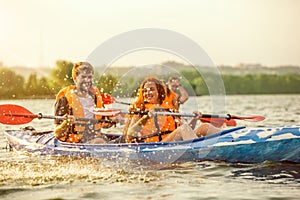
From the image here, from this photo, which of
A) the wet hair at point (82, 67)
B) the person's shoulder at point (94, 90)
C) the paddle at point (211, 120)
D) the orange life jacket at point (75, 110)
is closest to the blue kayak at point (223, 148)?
the orange life jacket at point (75, 110)

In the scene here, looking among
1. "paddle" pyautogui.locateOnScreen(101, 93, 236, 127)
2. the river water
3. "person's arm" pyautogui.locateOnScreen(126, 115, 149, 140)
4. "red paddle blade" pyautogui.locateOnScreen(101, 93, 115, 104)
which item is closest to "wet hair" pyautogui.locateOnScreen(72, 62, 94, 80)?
"person's arm" pyautogui.locateOnScreen(126, 115, 149, 140)

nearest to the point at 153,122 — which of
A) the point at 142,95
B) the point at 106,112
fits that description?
the point at 142,95

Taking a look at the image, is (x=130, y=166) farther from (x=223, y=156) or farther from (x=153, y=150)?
(x=223, y=156)

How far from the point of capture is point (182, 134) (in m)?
7.76

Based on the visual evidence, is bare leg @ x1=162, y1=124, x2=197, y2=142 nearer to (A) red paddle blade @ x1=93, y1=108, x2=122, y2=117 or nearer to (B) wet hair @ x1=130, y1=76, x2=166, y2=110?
(B) wet hair @ x1=130, y1=76, x2=166, y2=110

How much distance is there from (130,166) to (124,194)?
62.4 inches

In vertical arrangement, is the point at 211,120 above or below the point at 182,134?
above

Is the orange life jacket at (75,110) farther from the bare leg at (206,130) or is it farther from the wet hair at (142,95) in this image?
the bare leg at (206,130)

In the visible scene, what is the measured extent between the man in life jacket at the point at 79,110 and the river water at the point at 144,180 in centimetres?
44

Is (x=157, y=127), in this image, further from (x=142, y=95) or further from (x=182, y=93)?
(x=182, y=93)

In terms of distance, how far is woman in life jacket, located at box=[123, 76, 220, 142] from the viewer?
776cm

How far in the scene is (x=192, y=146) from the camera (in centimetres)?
761

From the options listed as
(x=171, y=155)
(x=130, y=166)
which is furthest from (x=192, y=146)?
(x=130, y=166)

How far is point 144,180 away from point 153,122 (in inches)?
53.5
